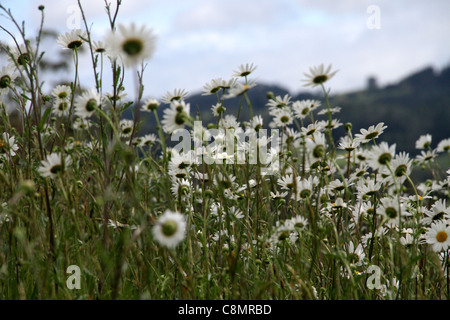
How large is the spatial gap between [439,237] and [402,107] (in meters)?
99.7

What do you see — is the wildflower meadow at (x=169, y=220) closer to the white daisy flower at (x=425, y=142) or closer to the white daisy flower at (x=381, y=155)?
the white daisy flower at (x=381, y=155)


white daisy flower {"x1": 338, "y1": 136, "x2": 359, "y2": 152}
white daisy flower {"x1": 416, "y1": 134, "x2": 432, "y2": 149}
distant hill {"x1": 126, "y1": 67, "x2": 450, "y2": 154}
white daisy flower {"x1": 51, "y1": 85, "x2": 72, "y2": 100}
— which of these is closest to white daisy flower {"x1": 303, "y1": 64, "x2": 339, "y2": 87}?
white daisy flower {"x1": 338, "y1": 136, "x2": 359, "y2": 152}

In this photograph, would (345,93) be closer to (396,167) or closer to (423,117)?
(423,117)

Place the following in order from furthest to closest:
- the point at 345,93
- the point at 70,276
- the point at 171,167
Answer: the point at 345,93
the point at 171,167
the point at 70,276

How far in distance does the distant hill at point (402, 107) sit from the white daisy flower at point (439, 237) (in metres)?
56.4

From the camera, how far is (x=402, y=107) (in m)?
92.6

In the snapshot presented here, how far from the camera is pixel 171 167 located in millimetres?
2170

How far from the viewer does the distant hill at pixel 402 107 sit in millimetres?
77500

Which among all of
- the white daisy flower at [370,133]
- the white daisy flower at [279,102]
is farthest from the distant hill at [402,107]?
the white daisy flower at [370,133]

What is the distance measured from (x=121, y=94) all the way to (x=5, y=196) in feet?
2.34

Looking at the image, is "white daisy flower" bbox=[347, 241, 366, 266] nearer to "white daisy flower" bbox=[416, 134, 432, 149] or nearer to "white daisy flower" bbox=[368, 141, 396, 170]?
"white daisy flower" bbox=[368, 141, 396, 170]
